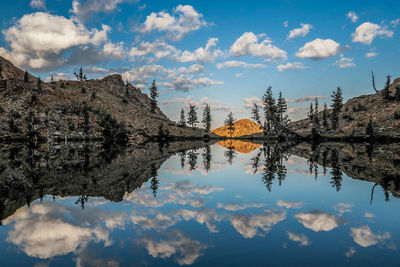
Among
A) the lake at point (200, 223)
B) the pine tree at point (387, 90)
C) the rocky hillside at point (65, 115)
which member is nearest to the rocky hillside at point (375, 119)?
the pine tree at point (387, 90)

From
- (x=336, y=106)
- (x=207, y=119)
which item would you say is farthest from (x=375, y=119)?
(x=207, y=119)

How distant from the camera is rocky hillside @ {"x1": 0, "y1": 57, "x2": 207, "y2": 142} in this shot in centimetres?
8531

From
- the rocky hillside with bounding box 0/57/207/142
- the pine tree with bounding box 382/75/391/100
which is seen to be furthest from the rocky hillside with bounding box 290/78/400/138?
the rocky hillside with bounding box 0/57/207/142

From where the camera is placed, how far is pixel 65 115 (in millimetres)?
100125

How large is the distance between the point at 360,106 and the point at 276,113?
A: 3645cm

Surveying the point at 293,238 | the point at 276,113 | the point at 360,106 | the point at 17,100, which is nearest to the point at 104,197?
the point at 293,238

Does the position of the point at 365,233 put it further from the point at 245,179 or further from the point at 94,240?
the point at 245,179

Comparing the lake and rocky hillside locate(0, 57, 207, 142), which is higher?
rocky hillside locate(0, 57, 207, 142)

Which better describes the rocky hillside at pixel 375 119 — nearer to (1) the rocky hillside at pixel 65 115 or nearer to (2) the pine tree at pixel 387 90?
(2) the pine tree at pixel 387 90

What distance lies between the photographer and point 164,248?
7641mm

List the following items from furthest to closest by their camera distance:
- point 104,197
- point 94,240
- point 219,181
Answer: point 219,181 → point 104,197 → point 94,240

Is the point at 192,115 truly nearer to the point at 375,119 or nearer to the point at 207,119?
the point at 207,119

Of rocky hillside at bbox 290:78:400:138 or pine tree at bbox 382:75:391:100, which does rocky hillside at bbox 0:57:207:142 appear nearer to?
rocky hillside at bbox 290:78:400:138

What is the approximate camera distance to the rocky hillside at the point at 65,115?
280 feet
